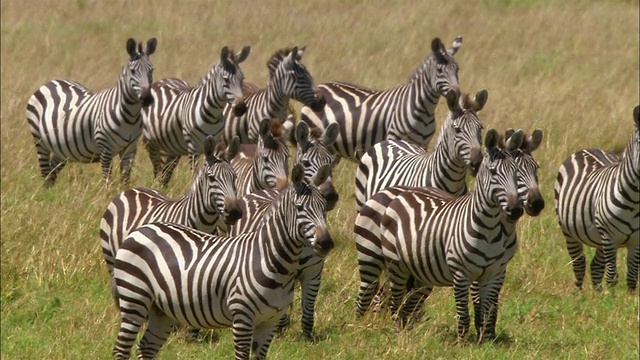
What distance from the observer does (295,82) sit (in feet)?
44.3

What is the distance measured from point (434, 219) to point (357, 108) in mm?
5300

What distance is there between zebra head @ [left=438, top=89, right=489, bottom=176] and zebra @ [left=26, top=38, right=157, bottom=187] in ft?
14.1

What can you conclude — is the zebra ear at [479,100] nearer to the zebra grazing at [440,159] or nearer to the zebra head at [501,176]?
the zebra grazing at [440,159]

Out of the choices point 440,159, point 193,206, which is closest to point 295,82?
point 440,159

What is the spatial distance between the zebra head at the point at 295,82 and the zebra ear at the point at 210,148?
16.9 feet

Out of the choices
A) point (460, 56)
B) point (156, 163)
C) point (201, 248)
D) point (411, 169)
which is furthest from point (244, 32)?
point (201, 248)

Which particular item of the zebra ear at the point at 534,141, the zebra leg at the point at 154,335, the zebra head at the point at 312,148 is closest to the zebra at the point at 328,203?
the zebra head at the point at 312,148

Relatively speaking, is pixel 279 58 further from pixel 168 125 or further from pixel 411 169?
pixel 411 169

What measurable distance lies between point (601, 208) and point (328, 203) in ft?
12.7

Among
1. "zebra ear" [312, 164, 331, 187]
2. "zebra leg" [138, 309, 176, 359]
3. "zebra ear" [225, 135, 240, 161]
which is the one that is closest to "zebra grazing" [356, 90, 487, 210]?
"zebra ear" [225, 135, 240, 161]

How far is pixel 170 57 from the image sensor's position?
21938 millimetres

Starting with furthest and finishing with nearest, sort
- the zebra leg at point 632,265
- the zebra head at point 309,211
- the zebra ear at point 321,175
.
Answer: the zebra leg at point 632,265, the zebra ear at point 321,175, the zebra head at point 309,211

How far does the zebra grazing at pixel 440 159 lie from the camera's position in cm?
991

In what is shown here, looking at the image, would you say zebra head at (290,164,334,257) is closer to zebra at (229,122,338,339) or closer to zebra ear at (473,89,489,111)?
zebra at (229,122,338,339)
